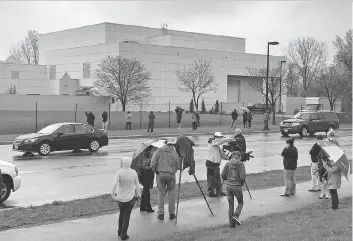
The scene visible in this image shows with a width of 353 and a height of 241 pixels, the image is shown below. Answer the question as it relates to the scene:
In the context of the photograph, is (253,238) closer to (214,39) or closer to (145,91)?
(145,91)

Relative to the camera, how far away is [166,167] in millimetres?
10258

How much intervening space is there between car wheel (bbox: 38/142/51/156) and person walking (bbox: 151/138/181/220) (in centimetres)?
1248

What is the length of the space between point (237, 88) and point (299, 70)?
870 inches

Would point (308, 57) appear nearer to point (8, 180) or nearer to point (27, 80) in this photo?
point (27, 80)

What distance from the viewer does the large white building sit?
214 ft

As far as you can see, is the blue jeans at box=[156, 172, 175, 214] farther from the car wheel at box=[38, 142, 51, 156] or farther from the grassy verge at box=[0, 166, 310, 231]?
the car wheel at box=[38, 142, 51, 156]

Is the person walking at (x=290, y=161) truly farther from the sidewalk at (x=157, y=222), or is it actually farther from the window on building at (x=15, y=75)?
the window on building at (x=15, y=75)

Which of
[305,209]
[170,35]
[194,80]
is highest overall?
[170,35]

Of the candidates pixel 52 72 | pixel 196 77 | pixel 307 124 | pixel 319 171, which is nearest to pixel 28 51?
pixel 52 72

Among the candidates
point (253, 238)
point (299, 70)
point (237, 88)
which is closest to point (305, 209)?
point (253, 238)

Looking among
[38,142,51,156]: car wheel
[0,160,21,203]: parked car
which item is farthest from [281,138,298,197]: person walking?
[38,142,51,156]: car wheel

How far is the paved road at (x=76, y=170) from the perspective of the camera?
13.3 meters

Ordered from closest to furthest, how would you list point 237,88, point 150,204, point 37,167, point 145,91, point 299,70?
1. point 150,204
2. point 37,167
3. point 145,91
4. point 237,88
5. point 299,70

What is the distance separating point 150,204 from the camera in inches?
445
